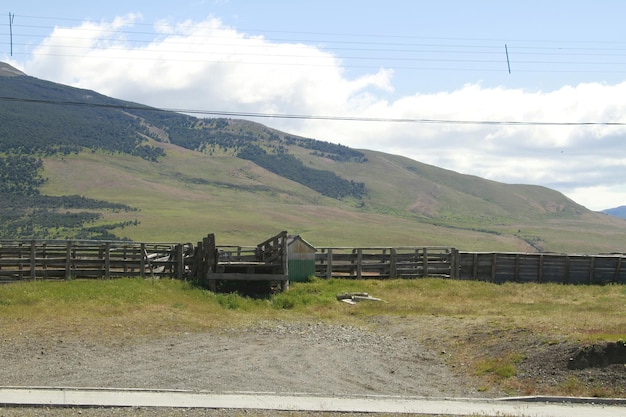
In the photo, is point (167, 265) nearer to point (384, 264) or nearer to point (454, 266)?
point (384, 264)

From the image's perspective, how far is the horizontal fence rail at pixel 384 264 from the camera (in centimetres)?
3556

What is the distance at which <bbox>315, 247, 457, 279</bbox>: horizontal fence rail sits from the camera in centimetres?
3556

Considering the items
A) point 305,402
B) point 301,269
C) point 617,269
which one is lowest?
point 305,402

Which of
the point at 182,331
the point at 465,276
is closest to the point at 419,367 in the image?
the point at 182,331

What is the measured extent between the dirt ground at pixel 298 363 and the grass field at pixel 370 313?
0.71 feet

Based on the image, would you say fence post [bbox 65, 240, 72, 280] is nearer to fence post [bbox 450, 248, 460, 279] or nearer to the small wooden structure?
the small wooden structure

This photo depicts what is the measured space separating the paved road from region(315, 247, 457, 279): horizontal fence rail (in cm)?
2014

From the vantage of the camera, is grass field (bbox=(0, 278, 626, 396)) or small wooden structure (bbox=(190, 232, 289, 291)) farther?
small wooden structure (bbox=(190, 232, 289, 291))

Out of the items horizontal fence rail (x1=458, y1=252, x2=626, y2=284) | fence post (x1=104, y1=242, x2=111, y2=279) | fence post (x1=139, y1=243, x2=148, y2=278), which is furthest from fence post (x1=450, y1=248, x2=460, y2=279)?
fence post (x1=104, y1=242, x2=111, y2=279)

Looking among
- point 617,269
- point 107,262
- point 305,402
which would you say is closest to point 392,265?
point 617,269

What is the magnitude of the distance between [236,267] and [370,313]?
6.26 metres

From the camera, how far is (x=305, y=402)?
14.6m

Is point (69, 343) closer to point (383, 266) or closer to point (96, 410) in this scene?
point (96, 410)

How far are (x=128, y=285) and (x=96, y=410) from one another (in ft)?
43.8
